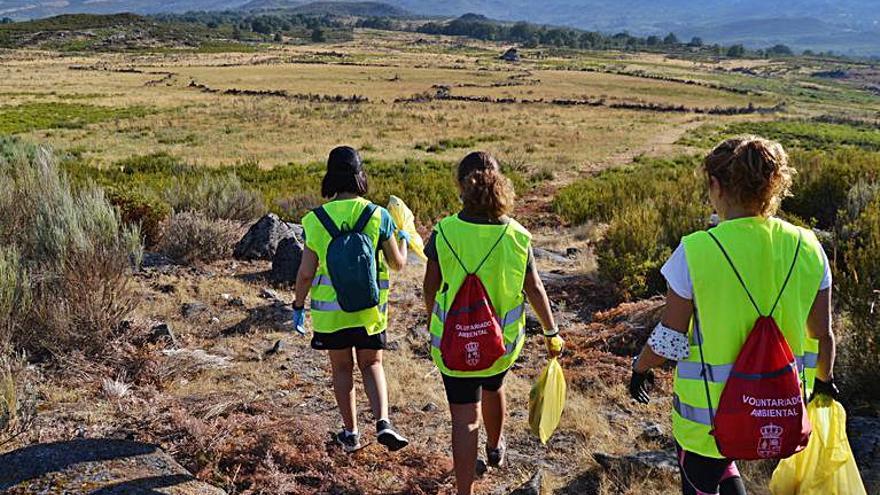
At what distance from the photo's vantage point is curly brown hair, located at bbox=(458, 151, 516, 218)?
324 cm

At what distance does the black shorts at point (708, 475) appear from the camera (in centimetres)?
262

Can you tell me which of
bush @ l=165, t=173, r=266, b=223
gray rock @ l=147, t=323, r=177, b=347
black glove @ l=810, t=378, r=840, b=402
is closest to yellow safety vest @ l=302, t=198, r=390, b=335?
black glove @ l=810, t=378, r=840, b=402

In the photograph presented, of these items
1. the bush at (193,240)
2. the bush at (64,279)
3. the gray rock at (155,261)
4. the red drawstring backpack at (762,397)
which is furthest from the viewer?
the bush at (193,240)

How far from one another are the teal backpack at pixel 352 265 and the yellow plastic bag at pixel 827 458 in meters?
2.07

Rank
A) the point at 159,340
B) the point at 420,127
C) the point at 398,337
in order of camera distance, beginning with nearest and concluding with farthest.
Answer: the point at 159,340, the point at 398,337, the point at 420,127

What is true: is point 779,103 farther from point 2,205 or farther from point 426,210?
point 2,205

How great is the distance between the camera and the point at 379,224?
12.6 feet

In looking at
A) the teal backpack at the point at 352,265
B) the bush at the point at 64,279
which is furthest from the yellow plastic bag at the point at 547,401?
the bush at the point at 64,279

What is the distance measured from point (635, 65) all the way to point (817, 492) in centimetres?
11260

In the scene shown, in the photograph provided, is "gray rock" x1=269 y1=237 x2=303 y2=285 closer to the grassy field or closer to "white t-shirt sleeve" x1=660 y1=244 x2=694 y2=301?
the grassy field

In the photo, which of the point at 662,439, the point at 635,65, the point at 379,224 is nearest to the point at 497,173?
the point at 379,224

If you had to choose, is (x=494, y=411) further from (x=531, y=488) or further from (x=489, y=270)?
(x=489, y=270)

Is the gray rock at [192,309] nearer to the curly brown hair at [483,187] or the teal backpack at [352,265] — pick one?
the teal backpack at [352,265]

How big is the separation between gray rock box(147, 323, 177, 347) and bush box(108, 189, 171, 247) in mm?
3534
